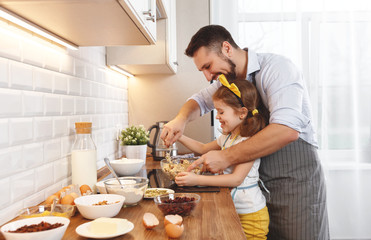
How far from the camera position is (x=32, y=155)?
3.85ft

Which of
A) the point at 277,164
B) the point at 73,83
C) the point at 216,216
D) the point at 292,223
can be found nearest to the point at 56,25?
the point at 73,83

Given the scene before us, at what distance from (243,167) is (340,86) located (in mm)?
1734

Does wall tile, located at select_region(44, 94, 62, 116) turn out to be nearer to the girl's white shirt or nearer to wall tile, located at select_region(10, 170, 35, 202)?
wall tile, located at select_region(10, 170, 35, 202)

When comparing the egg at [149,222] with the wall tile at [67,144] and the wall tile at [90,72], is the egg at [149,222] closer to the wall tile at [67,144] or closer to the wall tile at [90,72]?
the wall tile at [67,144]

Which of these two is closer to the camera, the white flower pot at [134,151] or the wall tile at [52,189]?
the wall tile at [52,189]

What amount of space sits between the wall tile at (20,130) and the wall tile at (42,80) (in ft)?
0.45

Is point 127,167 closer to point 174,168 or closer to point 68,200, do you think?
point 174,168

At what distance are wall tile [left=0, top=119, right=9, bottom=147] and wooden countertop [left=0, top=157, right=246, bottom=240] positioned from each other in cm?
26

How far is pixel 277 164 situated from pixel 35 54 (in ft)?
3.67

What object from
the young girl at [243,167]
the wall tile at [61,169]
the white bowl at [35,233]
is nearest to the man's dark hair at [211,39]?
the young girl at [243,167]

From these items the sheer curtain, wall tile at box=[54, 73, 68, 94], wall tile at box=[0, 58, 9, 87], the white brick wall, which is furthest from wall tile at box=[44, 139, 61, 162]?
the sheer curtain

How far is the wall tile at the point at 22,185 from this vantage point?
1.07 meters

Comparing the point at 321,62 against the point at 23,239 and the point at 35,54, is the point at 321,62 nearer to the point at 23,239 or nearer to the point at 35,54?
the point at 35,54

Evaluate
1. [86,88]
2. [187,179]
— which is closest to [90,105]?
[86,88]
